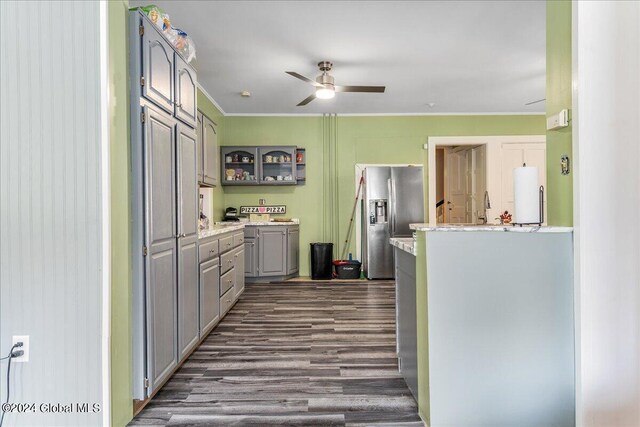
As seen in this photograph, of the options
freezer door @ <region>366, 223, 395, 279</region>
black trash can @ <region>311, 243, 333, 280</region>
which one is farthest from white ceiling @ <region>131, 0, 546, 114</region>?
black trash can @ <region>311, 243, 333, 280</region>

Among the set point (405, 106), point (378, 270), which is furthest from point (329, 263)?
point (405, 106)

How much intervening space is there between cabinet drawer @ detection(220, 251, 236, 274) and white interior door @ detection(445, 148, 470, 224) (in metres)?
4.43

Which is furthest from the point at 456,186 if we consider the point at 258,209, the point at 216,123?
the point at 216,123

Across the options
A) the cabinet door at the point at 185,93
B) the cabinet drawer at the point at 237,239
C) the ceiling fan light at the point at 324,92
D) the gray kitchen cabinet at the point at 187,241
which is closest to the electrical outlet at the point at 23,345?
the gray kitchen cabinet at the point at 187,241

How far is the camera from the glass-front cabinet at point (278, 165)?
5688 mm

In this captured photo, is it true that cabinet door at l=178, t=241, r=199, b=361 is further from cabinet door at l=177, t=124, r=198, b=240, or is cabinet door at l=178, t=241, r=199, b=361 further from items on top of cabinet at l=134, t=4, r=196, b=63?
items on top of cabinet at l=134, t=4, r=196, b=63

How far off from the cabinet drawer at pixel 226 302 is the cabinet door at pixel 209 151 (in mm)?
1352

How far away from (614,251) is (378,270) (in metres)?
3.98

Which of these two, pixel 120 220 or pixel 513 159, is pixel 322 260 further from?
pixel 120 220

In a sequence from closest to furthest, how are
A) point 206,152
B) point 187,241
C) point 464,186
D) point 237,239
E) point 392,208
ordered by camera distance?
point 187,241 < point 237,239 < point 206,152 < point 392,208 < point 464,186

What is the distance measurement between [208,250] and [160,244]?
3.22ft

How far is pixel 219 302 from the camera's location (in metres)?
3.36

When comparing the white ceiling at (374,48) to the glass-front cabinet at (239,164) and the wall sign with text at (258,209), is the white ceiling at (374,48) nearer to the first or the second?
the glass-front cabinet at (239,164)

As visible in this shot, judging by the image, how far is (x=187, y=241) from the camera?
8.21ft
